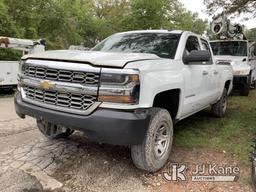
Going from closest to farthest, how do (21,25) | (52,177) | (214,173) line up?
(52,177)
(214,173)
(21,25)

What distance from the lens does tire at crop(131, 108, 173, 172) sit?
157 inches

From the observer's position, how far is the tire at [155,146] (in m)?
3.98

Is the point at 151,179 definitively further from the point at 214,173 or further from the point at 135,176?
the point at 214,173

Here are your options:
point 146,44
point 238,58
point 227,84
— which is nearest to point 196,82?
point 146,44

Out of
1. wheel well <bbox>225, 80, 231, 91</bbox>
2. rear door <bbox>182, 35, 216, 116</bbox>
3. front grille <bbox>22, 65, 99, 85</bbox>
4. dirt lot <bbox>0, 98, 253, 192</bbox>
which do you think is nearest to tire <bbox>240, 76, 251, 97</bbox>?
wheel well <bbox>225, 80, 231, 91</bbox>

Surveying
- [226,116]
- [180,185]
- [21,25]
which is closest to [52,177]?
[180,185]

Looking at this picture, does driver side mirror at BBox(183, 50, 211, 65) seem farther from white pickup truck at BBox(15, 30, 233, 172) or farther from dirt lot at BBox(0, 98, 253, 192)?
dirt lot at BBox(0, 98, 253, 192)

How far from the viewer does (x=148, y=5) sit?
69.7ft

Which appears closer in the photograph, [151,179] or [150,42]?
[151,179]

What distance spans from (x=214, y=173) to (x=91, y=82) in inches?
79.8

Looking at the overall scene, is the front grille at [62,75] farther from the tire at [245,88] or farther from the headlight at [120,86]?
the tire at [245,88]

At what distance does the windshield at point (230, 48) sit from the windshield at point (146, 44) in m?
7.48

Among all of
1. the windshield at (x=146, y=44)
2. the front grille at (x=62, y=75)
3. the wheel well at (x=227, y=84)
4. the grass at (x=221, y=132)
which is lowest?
the grass at (x=221, y=132)

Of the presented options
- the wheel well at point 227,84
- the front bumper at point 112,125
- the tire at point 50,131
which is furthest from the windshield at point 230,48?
the front bumper at point 112,125
